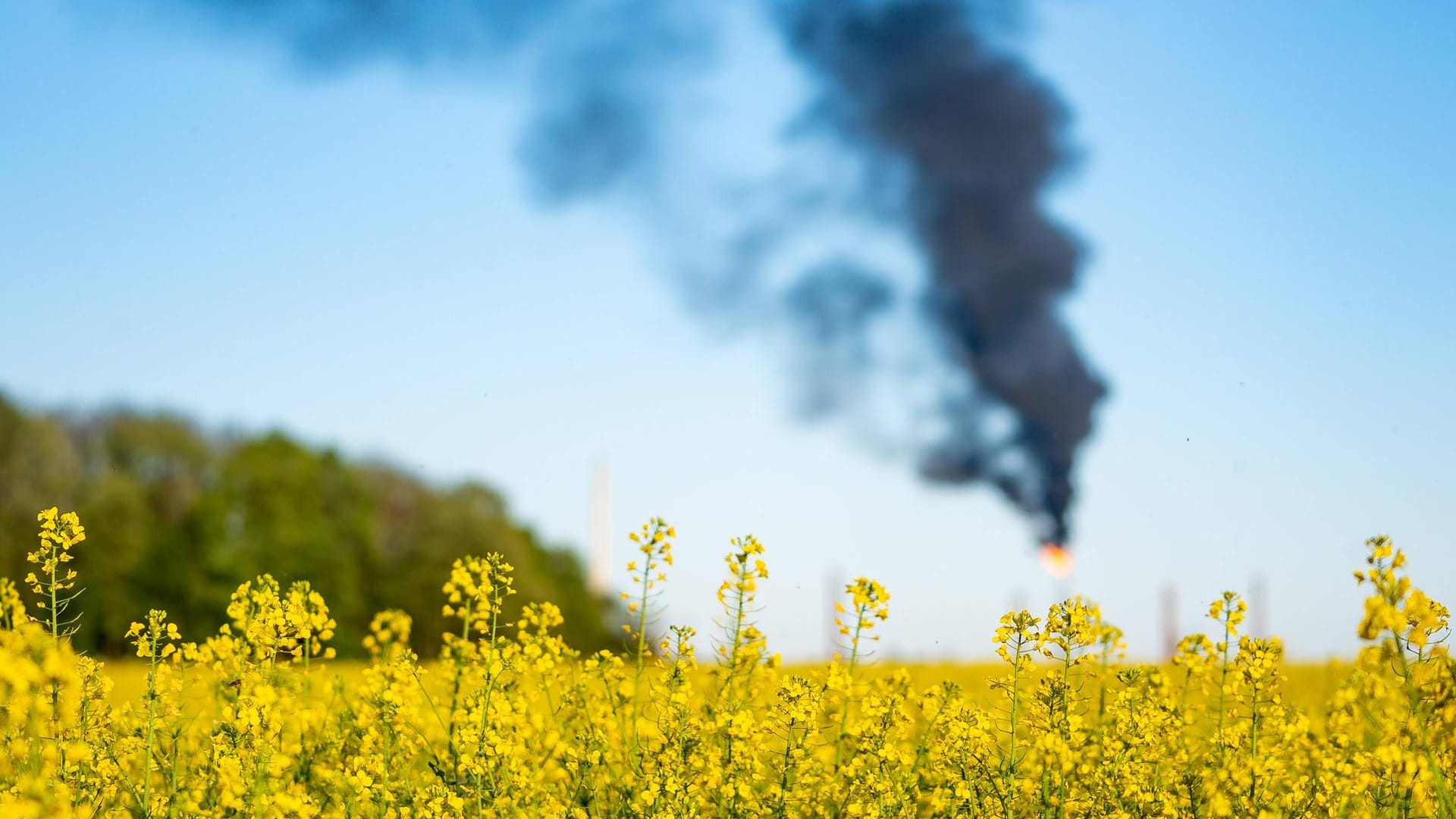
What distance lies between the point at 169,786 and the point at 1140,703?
5025 mm

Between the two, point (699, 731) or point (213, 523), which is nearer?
point (699, 731)

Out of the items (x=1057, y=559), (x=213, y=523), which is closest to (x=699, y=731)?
(x=1057, y=559)

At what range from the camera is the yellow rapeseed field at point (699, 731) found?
6109 millimetres

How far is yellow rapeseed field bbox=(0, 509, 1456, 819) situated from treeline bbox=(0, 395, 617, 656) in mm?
42834

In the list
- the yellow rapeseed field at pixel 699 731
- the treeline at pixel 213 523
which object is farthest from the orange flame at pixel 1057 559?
the treeline at pixel 213 523

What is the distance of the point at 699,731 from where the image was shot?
6.64 m

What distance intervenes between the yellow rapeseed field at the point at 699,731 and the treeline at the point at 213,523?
42.8 metres

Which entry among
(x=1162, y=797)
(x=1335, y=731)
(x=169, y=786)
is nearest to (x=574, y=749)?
(x=169, y=786)

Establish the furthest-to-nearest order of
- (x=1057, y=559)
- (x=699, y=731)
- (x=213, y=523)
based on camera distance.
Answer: (x=213, y=523), (x=1057, y=559), (x=699, y=731)

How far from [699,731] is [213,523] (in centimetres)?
5128

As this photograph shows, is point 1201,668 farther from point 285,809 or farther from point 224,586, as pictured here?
point 224,586

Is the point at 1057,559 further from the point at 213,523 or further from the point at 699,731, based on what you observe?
the point at 213,523

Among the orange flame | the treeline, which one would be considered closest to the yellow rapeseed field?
the orange flame

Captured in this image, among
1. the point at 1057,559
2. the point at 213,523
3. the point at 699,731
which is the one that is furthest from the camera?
the point at 213,523
